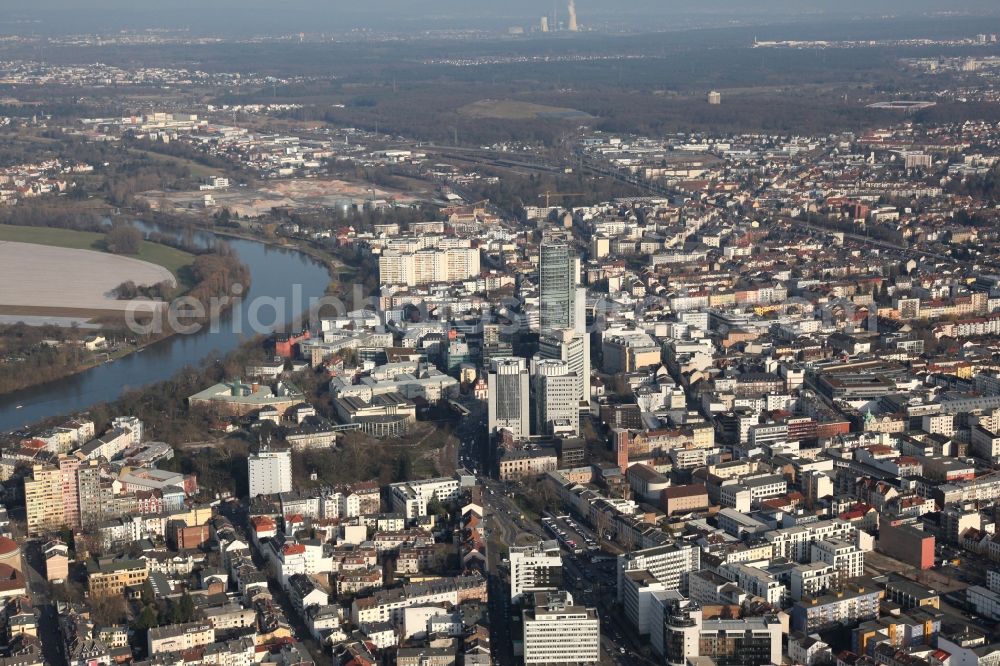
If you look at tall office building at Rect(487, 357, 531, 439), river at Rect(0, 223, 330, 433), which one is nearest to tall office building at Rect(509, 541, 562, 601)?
tall office building at Rect(487, 357, 531, 439)

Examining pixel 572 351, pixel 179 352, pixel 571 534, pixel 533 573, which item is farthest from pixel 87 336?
pixel 533 573

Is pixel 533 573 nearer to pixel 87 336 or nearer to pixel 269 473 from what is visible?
pixel 269 473

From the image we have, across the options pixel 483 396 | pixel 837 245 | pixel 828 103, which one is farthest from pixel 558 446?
pixel 828 103

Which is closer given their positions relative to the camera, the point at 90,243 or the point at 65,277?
the point at 65,277

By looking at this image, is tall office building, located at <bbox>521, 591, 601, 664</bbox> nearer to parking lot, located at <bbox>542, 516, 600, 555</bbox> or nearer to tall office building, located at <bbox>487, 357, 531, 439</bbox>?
parking lot, located at <bbox>542, 516, 600, 555</bbox>

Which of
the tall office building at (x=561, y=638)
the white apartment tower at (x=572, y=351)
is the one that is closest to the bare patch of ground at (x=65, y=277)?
the white apartment tower at (x=572, y=351)
